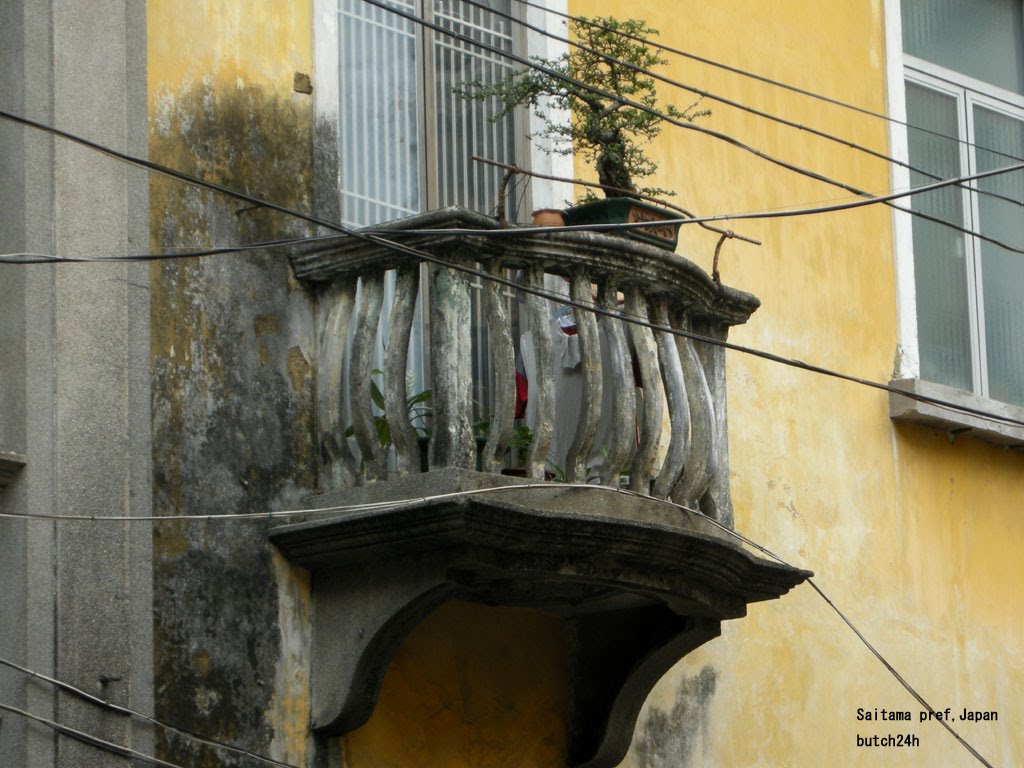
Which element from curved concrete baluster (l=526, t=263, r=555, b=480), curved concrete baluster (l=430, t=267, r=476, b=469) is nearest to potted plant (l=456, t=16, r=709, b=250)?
curved concrete baluster (l=526, t=263, r=555, b=480)

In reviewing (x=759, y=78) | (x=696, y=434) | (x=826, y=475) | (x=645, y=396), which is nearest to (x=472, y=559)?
(x=645, y=396)

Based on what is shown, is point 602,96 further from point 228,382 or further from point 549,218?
point 228,382

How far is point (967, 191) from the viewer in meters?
12.4

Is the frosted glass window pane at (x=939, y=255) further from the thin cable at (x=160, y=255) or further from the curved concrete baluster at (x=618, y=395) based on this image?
the thin cable at (x=160, y=255)

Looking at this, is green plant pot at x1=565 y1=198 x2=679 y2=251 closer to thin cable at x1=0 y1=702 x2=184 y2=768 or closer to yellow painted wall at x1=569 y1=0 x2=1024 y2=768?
yellow painted wall at x1=569 y1=0 x2=1024 y2=768

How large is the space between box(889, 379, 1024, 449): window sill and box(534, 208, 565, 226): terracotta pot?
2699mm

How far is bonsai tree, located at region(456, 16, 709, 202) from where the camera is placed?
928cm

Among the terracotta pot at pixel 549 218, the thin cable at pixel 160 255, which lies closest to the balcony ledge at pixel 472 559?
the thin cable at pixel 160 255

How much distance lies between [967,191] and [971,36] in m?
0.88

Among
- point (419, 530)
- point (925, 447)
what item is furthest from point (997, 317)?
point (419, 530)

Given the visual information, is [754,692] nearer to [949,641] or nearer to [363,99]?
[949,641]

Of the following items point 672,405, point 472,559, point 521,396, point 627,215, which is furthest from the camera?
point 521,396

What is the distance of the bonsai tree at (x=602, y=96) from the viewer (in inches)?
Answer: 365

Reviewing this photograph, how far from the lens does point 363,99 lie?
378 inches
